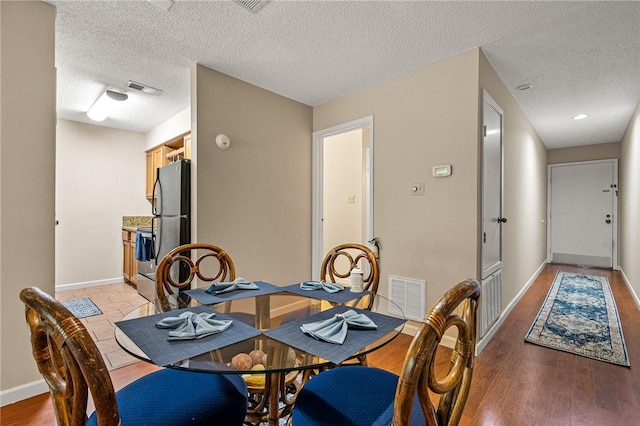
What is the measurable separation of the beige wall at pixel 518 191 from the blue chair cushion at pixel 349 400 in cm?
244

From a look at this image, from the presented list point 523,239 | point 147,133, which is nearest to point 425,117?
point 523,239

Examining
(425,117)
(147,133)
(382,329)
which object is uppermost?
(147,133)

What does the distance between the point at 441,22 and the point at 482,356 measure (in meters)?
2.56

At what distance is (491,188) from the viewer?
280 cm

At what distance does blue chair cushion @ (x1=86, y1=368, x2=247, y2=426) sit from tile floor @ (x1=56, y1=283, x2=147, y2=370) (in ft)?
5.12

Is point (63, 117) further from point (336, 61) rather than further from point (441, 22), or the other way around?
point (441, 22)

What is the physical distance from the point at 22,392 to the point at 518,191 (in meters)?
4.92

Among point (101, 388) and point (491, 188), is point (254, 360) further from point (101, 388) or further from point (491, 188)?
point (491, 188)

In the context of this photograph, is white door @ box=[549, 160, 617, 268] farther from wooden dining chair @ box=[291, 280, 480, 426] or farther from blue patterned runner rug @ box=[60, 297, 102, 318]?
blue patterned runner rug @ box=[60, 297, 102, 318]

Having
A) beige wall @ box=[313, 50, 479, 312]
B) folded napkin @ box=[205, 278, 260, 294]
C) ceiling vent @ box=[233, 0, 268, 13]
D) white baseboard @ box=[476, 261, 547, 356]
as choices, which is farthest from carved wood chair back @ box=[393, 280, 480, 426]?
ceiling vent @ box=[233, 0, 268, 13]

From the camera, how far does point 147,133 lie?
5148mm

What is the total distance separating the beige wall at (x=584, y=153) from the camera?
584cm

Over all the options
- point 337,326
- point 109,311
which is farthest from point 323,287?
point 109,311

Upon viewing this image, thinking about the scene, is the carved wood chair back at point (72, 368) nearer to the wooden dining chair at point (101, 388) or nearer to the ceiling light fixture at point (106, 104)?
the wooden dining chair at point (101, 388)
